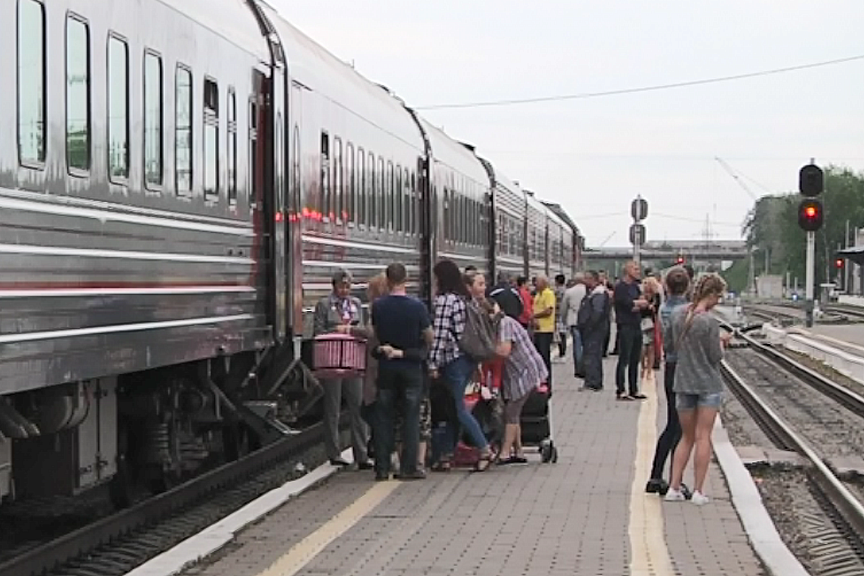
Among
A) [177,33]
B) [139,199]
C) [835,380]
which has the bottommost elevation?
[835,380]

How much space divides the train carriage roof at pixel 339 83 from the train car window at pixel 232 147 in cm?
213

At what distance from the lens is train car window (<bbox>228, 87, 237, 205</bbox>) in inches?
562

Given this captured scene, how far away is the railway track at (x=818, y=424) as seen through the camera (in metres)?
14.6

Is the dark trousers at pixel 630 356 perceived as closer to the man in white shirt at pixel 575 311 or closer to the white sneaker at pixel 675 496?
the man in white shirt at pixel 575 311

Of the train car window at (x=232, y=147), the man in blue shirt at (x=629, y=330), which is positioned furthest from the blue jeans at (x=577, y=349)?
the train car window at (x=232, y=147)

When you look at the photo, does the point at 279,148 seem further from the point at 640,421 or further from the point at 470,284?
the point at 640,421

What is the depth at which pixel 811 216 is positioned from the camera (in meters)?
32.6

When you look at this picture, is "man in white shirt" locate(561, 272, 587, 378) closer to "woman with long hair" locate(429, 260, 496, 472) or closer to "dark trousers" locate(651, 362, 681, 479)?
"woman with long hair" locate(429, 260, 496, 472)

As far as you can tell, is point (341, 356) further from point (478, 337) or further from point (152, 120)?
point (152, 120)

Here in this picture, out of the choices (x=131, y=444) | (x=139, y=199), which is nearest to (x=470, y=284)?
(x=131, y=444)

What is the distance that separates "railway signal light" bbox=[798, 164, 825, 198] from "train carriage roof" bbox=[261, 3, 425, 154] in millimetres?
9176

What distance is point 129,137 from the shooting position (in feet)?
37.3

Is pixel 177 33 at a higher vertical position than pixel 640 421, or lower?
higher

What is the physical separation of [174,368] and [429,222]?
12825mm
